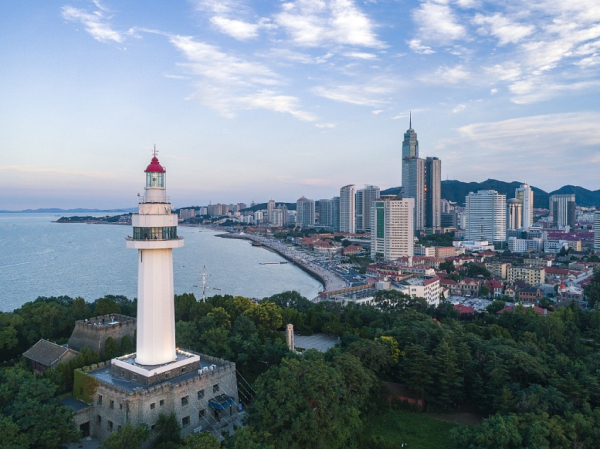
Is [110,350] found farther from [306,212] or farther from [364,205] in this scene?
[306,212]

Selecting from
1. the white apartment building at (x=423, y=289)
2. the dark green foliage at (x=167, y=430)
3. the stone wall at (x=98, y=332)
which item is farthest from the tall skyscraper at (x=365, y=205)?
the dark green foliage at (x=167, y=430)

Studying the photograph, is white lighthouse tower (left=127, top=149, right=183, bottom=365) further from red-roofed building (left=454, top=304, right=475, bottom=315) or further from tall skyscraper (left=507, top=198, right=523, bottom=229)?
tall skyscraper (left=507, top=198, right=523, bottom=229)

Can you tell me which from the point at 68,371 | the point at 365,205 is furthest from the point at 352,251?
the point at 68,371

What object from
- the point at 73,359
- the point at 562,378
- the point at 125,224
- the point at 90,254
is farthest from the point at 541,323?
the point at 125,224

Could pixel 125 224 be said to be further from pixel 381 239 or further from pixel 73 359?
pixel 73 359

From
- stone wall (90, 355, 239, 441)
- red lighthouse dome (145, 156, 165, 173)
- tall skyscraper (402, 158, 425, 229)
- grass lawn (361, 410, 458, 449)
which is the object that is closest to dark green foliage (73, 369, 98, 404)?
stone wall (90, 355, 239, 441)

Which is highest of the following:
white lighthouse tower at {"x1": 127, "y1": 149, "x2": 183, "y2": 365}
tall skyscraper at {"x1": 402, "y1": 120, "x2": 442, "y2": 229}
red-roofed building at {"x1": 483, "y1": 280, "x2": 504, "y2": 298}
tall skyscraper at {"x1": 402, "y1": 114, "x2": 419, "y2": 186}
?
tall skyscraper at {"x1": 402, "y1": 114, "x2": 419, "y2": 186}
